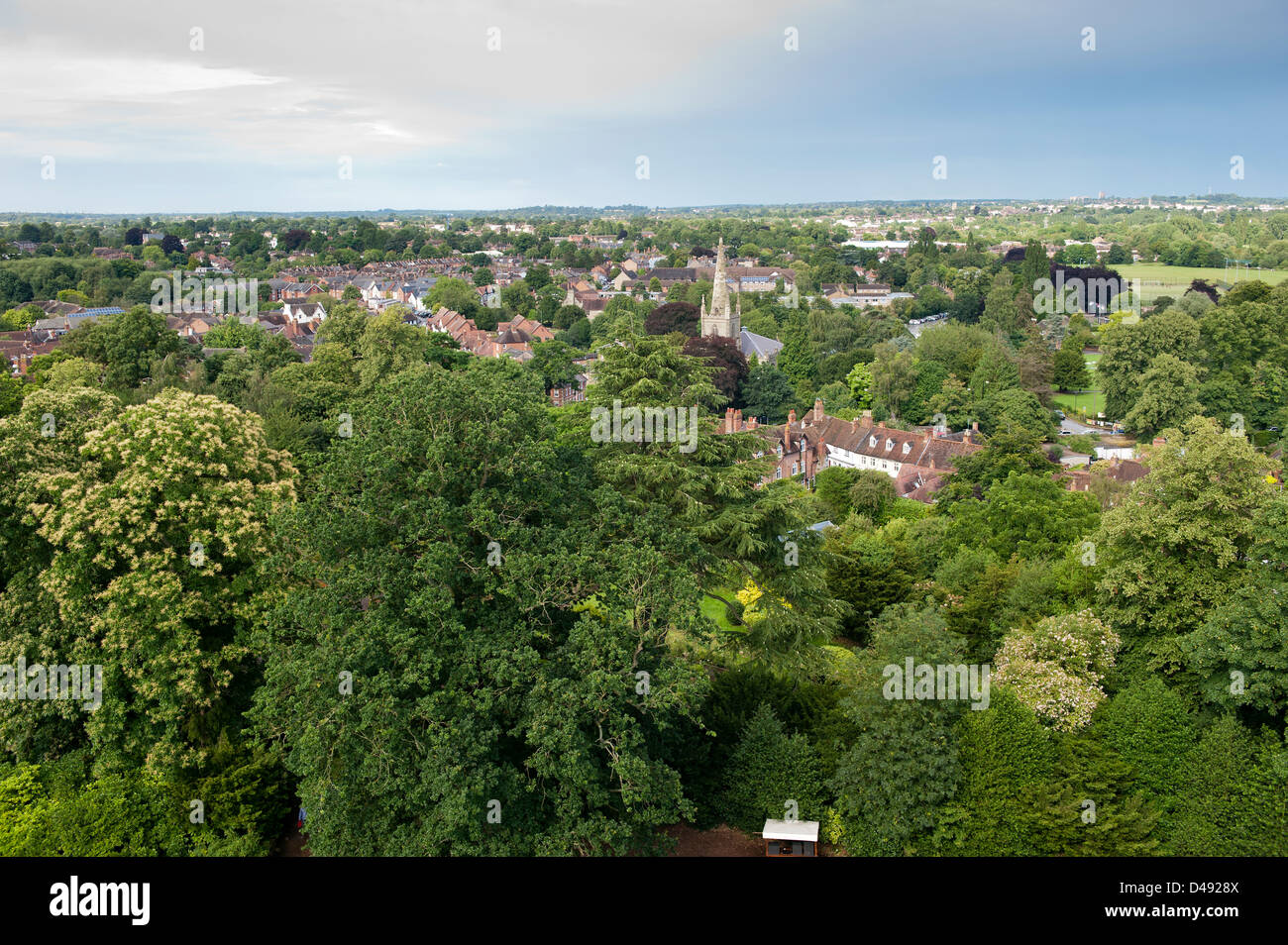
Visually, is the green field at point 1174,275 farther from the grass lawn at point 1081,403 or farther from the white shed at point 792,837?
the white shed at point 792,837

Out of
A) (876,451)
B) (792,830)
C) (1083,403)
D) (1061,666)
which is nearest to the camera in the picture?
(792,830)

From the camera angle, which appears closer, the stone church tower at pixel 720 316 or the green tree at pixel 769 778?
the green tree at pixel 769 778

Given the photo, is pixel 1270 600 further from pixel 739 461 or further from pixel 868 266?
pixel 868 266

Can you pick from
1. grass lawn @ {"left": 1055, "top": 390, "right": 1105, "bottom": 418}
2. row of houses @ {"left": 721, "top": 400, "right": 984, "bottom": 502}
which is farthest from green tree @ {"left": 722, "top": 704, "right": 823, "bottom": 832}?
grass lawn @ {"left": 1055, "top": 390, "right": 1105, "bottom": 418}

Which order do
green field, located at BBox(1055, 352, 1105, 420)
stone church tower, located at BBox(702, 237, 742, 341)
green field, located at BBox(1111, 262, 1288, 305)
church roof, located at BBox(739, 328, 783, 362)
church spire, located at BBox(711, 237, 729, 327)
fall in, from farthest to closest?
green field, located at BBox(1111, 262, 1288, 305) → church spire, located at BBox(711, 237, 729, 327) → stone church tower, located at BBox(702, 237, 742, 341) → church roof, located at BBox(739, 328, 783, 362) → green field, located at BBox(1055, 352, 1105, 420)

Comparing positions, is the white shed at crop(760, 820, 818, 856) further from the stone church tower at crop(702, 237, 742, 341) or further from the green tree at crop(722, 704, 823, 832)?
the stone church tower at crop(702, 237, 742, 341)

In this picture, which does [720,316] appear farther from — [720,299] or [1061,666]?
[1061,666]

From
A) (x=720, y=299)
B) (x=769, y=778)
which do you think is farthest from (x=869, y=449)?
(x=769, y=778)

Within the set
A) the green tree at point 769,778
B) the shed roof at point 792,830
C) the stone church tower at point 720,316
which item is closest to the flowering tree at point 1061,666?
the green tree at point 769,778
